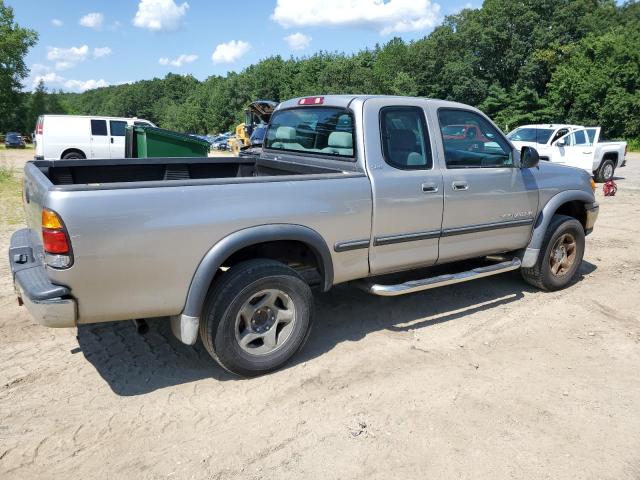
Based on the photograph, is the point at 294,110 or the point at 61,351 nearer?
the point at 61,351

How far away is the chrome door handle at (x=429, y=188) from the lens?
403cm

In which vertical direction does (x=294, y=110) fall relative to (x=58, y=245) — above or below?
above

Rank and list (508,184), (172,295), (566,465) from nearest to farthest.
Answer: (566,465), (172,295), (508,184)

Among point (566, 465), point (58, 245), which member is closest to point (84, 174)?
point (58, 245)

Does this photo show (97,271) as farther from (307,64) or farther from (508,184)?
(307,64)

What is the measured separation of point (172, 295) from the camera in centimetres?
307

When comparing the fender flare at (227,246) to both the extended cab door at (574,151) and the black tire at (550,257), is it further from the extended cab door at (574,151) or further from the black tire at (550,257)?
the extended cab door at (574,151)

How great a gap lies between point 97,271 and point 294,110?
8.62 feet

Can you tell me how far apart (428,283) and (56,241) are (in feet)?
9.03

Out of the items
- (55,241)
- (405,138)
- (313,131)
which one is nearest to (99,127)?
(313,131)

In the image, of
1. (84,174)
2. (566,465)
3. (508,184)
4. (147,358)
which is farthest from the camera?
(508,184)

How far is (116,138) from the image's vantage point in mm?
17469

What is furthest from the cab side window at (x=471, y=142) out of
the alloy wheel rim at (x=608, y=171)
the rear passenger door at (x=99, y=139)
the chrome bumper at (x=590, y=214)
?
the rear passenger door at (x=99, y=139)

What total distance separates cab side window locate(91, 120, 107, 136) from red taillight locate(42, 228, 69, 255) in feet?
52.5
